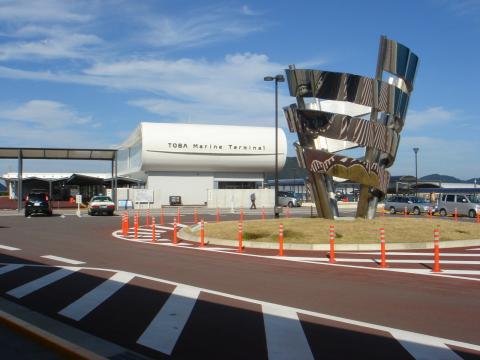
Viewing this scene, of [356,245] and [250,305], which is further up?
[356,245]

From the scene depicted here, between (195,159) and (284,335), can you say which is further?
(195,159)

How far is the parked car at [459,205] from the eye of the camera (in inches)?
1568

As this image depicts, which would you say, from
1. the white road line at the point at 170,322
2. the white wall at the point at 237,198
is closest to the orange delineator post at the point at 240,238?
the white road line at the point at 170,322

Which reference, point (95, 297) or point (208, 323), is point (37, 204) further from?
point (208, 323)

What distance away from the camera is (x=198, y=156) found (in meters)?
61.9

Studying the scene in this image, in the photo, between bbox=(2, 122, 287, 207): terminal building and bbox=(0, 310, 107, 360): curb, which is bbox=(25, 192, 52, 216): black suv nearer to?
bbox=(2, 122, 287, 207): terminal building

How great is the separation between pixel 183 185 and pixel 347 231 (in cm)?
4416

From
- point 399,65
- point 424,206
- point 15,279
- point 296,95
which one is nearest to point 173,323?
point 15,279

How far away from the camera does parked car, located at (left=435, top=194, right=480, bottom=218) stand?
39.8 m

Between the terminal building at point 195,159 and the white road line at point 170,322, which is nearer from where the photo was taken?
the white road line at point 170,322

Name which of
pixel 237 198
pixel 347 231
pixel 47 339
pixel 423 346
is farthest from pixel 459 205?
pixel 47 339

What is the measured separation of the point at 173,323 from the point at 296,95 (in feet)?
53.6

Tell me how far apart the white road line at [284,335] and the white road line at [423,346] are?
1.22 meters

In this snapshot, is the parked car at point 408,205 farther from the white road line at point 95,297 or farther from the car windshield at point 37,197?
the white road line at point 95,297
